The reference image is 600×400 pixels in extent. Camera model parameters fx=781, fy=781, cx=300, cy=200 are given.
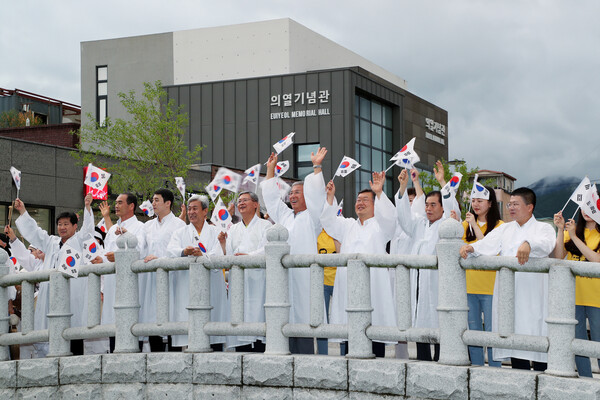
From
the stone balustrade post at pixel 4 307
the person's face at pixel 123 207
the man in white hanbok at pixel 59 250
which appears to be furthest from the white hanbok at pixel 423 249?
the stone balustrade post at pixel 4 307

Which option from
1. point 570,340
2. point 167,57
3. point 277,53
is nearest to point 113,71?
point 167,57

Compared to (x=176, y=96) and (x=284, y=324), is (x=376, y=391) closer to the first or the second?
(x=284, y=324)

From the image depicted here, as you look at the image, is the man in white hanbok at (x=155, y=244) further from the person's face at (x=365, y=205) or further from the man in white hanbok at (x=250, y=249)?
the person's face at (x=365, y=205)

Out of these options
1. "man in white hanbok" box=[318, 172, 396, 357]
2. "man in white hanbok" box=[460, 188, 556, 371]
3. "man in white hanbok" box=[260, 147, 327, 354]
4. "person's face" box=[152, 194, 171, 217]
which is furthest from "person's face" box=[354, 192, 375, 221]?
"person's face" box=[152, 194, 171, 217]

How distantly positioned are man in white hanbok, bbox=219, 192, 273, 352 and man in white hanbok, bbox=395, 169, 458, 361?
1.57 meters

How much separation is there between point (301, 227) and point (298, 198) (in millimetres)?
333

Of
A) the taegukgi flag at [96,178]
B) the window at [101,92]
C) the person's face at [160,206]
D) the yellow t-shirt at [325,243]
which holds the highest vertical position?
the window at [101,92]

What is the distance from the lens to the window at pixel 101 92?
48263mm

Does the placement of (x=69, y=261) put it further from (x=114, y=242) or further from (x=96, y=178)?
(x=96, y=178)

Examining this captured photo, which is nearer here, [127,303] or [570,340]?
[570,340]

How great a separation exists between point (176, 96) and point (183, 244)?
3695cm

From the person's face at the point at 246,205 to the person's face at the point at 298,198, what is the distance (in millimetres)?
466

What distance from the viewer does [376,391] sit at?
7.31 m

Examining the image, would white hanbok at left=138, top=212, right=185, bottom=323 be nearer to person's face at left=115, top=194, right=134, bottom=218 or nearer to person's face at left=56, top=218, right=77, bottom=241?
person's face at left=115, top=194, right=134, bottom=218
